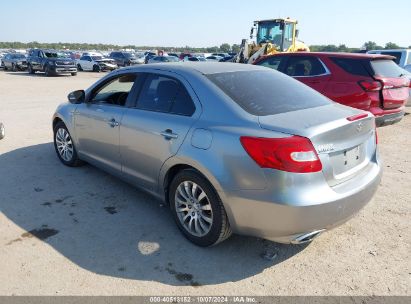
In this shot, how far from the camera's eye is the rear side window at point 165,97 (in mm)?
3418

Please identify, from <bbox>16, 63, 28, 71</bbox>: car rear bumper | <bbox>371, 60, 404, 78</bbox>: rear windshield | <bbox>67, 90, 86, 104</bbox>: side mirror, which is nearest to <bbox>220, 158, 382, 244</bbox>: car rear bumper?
<bbox>67, 90, 86, 104</bbox>: side mirror

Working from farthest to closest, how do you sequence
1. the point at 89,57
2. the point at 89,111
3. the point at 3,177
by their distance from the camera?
the point at 89,57 < the point at 3,177 < the point at 89,111

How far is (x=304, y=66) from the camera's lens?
7.27 meters

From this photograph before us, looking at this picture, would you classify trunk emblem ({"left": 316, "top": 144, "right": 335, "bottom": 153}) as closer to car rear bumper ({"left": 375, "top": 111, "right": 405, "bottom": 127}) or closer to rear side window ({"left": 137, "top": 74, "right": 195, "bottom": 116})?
rear side window ({"left": 137, "top": 74, "right": 195, "bottom": 116})

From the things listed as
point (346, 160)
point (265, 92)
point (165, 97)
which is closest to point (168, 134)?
point (165, 97)

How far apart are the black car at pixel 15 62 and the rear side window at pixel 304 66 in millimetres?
27697

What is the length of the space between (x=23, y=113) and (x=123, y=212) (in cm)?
749

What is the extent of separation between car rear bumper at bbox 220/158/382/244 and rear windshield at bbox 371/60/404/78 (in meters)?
4.11

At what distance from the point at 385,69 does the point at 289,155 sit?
493cm

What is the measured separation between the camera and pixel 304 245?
340cm

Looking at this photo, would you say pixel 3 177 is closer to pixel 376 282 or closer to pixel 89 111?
pixel 89 111

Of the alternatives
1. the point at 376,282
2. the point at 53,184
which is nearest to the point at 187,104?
the point at 376,282

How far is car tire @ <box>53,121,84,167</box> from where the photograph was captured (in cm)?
532

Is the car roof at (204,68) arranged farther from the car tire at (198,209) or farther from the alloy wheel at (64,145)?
the alloy wheel at (64,145)
